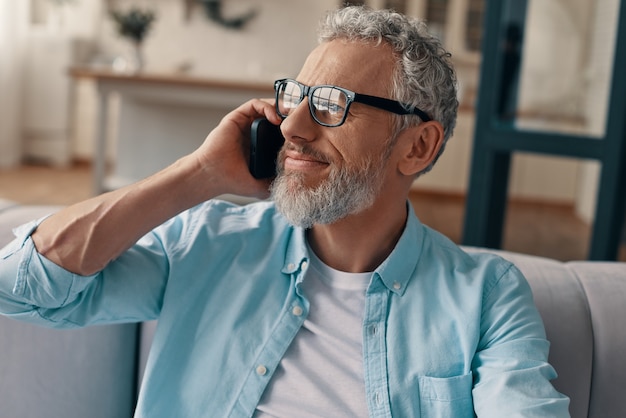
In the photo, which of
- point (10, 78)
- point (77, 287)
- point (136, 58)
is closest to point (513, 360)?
point (77, 287)

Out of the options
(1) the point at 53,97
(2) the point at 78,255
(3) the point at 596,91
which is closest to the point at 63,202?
(1) the point at 53,97

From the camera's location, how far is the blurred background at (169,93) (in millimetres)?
4648

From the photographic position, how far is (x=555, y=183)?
17.9 feet

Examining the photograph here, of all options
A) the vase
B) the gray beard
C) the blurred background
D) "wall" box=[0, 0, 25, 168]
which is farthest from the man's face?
"wall" box=[0, 0, 25, 168]

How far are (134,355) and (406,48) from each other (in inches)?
29.7

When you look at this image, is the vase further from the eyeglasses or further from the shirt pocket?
the shirt pocket

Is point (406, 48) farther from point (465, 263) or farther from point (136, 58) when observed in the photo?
point (136, 58)

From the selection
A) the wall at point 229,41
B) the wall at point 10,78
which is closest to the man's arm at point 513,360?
the wall at point 10,78

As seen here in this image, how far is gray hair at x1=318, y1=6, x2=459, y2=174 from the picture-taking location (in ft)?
4.39

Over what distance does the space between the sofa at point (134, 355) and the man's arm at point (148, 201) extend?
23cm

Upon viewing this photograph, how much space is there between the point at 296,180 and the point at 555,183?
177 inches

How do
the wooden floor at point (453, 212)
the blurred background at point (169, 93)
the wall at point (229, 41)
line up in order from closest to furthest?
the wooden floor at point (453, 212) < the blurred background at point (169, 93) < the wall at point (229, 41)

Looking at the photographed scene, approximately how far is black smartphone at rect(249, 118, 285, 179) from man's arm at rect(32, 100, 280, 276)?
0.06ft

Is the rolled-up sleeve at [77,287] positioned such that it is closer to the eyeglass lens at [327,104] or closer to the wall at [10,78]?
the eyeglass lens at [327,104]
